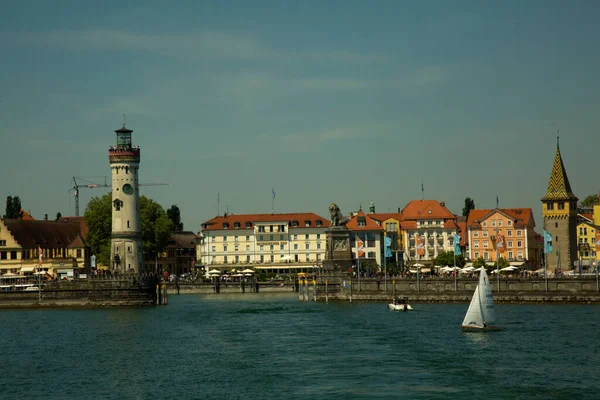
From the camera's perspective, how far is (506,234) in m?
176

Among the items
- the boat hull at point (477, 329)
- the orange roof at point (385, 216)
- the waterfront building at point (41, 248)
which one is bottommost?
the boat hull at point (477, 329)

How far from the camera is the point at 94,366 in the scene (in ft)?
215

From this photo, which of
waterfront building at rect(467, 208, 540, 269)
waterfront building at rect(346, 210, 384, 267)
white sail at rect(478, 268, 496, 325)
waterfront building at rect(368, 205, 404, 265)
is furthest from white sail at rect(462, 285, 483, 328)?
waterfront building at rect(368, 205, 404, 265)

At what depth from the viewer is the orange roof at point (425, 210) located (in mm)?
185000

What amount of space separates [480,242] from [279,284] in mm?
37809

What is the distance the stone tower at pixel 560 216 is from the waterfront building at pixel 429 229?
128 ft

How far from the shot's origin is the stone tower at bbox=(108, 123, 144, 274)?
4788 inches

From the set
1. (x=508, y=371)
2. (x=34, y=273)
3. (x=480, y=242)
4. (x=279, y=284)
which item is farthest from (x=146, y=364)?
(x=480, y=242)

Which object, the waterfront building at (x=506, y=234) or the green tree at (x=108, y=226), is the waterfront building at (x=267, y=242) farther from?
the waterfront building at (x=506, y=234)

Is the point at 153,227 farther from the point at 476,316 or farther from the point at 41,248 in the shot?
the point at 476,316

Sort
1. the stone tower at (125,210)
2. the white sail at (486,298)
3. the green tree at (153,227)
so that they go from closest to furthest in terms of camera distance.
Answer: the white sail at (486,298), the stone tower at (125,210), the green tree at (153,227)

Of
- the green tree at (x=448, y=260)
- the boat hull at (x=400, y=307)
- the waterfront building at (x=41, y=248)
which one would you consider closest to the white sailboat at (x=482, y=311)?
the boat hull at (x=400, y=307)

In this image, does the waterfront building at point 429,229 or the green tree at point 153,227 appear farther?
the waterfront building at point 429,229

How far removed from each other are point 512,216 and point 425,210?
17.1 meters
